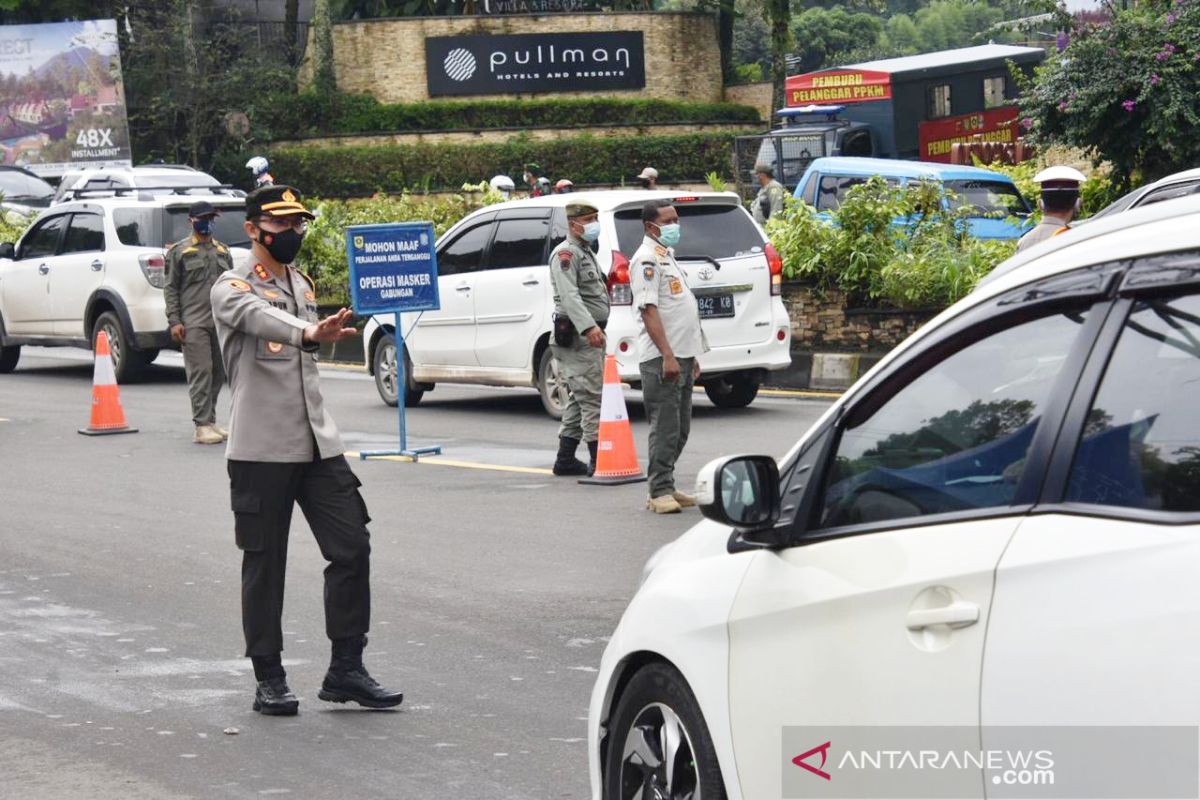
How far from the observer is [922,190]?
18.7 meters

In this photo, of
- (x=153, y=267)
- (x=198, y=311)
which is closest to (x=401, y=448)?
(x=198, y=311)

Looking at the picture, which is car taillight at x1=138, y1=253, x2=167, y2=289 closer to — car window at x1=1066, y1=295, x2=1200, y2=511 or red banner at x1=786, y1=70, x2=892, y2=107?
car window at x1=1066, y1=295, x2=1200, y2=511

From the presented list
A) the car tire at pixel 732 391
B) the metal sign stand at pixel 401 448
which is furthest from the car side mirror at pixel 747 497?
the car tire at pixel 732 391

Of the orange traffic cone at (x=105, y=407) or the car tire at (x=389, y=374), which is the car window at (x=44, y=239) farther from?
the car tire at (x=389, y=374)

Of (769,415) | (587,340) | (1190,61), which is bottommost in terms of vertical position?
(769,415)

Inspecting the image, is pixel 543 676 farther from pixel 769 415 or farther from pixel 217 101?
pixel 217 101

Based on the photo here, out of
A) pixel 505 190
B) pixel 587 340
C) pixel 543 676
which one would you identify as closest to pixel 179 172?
pixel 505 190

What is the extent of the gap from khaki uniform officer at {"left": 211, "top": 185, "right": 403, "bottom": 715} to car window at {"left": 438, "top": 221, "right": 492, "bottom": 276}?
895 centimetres

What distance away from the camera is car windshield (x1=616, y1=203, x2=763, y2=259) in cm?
1511

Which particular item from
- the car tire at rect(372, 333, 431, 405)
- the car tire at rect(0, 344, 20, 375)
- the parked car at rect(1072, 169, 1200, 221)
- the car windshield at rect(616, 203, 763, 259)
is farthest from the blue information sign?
the car tire at rect(0, 344, 20, 375)

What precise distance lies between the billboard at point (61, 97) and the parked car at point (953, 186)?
28607 mm

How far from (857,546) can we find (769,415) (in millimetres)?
11854

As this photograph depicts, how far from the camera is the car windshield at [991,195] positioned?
22750 millimetres

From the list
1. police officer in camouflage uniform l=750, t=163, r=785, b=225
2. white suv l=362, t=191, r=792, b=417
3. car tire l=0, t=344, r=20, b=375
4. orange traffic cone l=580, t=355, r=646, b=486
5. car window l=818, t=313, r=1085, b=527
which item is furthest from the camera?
police officer in camouflage uniform l=750, t=163, r=785, b=225
